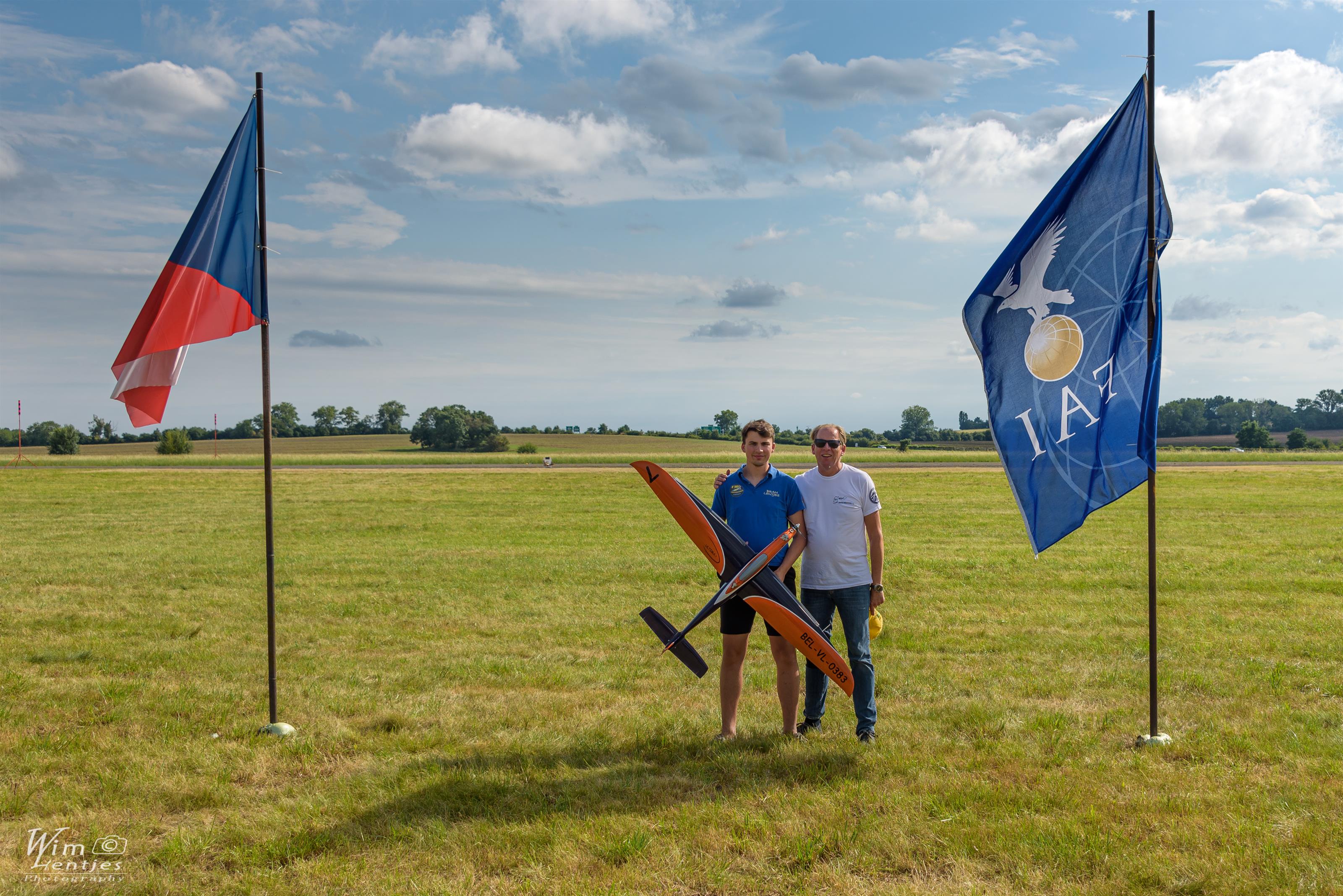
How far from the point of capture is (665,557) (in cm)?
1495

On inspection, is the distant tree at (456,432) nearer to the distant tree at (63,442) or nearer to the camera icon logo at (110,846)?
the distant tree at (63,442)

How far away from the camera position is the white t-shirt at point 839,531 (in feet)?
19.0

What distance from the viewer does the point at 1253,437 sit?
354 feet

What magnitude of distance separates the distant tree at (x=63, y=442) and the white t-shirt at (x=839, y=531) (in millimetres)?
89718

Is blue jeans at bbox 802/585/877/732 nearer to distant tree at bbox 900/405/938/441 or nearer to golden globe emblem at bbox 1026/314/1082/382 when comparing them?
golden globe emblem at bbox 1026/314/1082/382

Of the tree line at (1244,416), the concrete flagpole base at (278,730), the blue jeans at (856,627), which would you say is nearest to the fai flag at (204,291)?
the concrete flagpole base at (278,730)

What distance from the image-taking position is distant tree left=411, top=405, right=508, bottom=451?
308 ft

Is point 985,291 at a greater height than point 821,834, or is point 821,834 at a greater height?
point 985,291

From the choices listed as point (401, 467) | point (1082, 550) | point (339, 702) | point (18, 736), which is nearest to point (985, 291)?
point (339, 702)

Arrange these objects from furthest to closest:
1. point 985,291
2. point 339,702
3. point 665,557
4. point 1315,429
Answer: point 1315,429 < point 665,557 < point 339,702 < point 985,291

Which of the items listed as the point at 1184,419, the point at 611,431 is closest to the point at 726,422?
the point at 611,431

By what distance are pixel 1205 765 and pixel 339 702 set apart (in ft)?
22.1

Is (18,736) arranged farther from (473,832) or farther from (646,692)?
(646,692)

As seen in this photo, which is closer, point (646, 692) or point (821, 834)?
point (821, 834)
